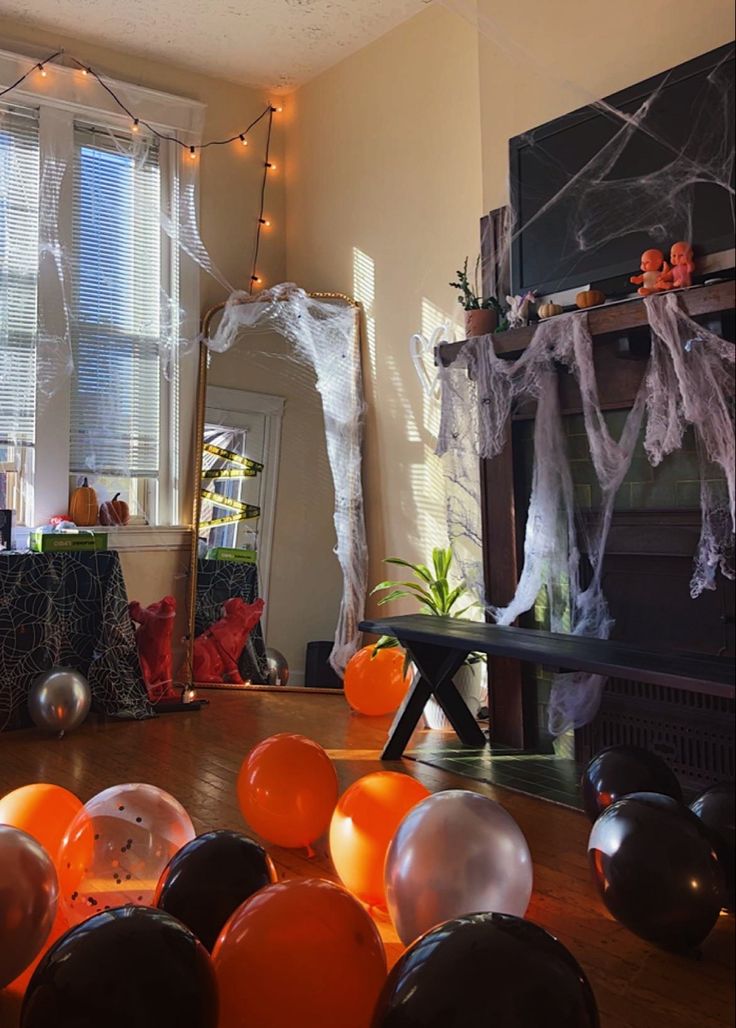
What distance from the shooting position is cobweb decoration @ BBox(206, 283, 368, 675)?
14.0ft

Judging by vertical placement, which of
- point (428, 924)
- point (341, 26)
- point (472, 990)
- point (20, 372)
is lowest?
point (428, 924)

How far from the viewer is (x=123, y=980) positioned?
131cm

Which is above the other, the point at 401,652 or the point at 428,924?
the point at 401,652

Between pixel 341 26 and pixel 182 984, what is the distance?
3896 mm

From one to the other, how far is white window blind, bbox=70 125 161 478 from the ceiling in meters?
0.43

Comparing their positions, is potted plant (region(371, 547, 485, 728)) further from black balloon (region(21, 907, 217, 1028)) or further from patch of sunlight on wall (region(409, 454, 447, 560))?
black balloon (region(21, 907, 217, 1028))

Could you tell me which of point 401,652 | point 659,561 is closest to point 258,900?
point 659,561

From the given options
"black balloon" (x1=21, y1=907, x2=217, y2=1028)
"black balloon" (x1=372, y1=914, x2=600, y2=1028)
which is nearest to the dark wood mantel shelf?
"black balloon" (x1=372, y1=914, x2=600, y2=1028)

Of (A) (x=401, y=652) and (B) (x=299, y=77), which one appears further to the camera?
(B) (x=299, y=77)

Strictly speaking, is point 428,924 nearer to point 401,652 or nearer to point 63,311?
point 401,652

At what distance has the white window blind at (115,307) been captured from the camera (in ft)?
13.9

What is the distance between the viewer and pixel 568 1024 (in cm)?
122

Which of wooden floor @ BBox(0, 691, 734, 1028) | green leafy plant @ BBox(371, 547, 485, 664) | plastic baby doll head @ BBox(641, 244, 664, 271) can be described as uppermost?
plastic baby doll head @ BBox(641, 244, 664, 271)

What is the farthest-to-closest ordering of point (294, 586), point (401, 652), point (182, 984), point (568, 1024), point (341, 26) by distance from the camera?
point (294, 586), point (341, 26), point (401, 652), point (182, 984), point (568, 1024)
